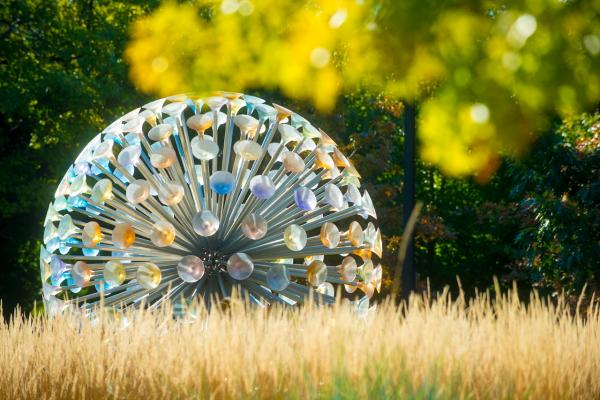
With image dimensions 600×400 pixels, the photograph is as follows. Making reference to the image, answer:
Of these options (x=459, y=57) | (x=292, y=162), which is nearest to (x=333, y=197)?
(x=292, y=162)

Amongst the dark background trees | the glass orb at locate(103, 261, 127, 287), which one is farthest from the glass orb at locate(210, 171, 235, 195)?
the dark background trees

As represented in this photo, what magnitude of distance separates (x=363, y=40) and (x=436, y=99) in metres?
0.49

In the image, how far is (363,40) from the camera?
4.50 m

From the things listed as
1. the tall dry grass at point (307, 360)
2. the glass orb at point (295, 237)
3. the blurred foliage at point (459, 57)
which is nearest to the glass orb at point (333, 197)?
the glass orb at point (295, 237)

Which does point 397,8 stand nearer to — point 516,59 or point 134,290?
point 516,59

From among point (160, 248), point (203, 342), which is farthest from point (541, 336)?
point (160, 248)

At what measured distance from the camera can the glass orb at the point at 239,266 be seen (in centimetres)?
855

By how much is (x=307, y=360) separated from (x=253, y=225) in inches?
118

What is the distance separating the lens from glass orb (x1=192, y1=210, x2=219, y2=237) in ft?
27.9

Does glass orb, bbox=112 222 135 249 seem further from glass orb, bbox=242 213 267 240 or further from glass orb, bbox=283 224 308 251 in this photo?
glass orb, bbox=283 224 308 251

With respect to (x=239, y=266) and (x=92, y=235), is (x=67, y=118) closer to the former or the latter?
(x=92, y=235)

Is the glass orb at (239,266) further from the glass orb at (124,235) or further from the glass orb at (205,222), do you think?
the glass orb at (124,235)

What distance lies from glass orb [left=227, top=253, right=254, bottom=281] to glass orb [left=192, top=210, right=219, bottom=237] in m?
0.33

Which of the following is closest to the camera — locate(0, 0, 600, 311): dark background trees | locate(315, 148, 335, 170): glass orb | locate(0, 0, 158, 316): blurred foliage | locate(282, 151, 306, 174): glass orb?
locate(282, 151, 306, 174): glass orb
